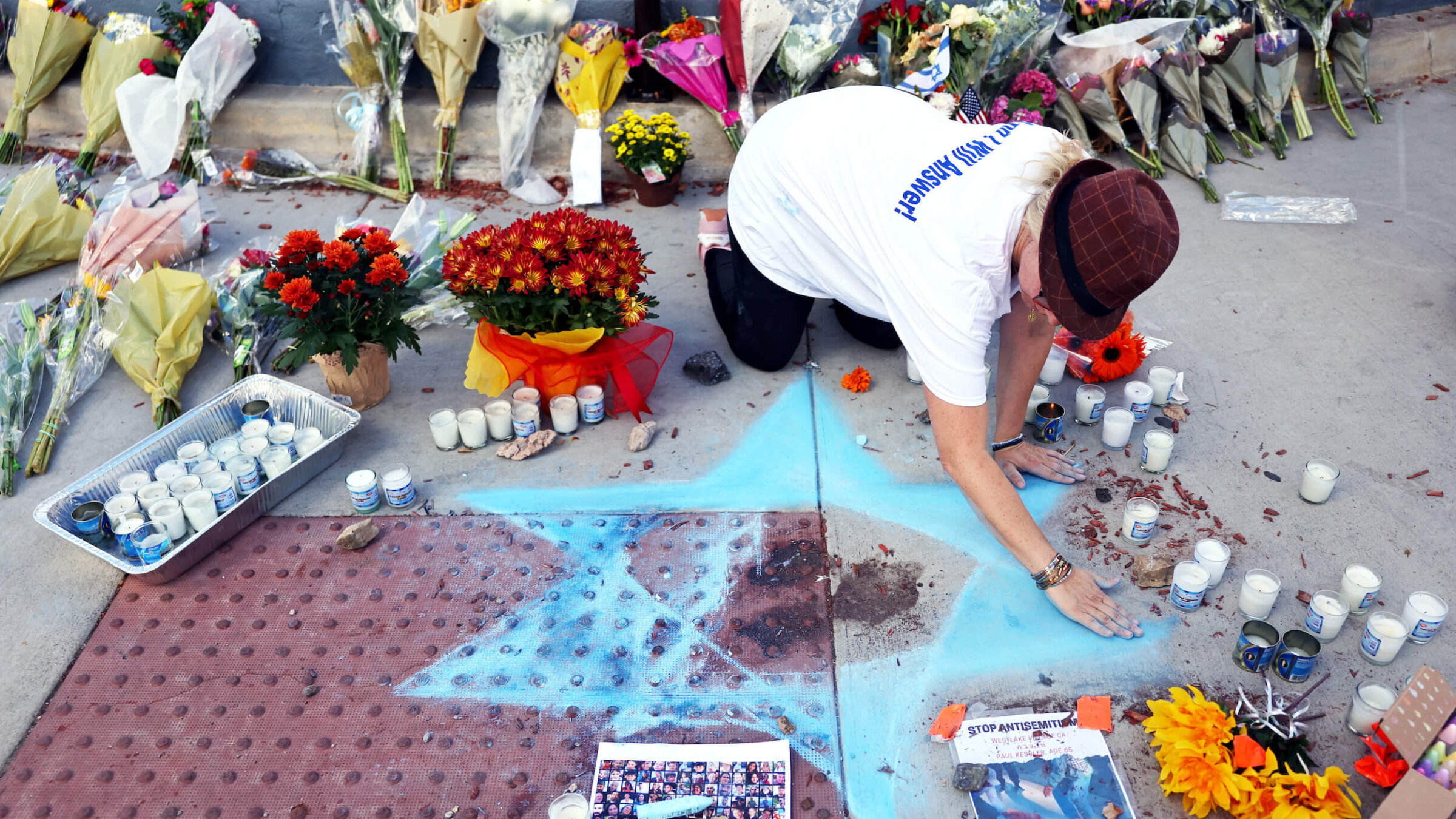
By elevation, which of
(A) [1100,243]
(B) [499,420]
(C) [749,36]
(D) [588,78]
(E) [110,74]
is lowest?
(B) [499,420]

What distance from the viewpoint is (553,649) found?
2.72 m

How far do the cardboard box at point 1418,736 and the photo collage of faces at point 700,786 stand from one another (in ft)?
4.34

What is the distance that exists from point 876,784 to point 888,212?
1.47 metres

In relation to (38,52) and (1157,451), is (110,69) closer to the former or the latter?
(38,52)

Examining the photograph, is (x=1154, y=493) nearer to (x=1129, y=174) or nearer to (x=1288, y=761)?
(x=1288, y=761)

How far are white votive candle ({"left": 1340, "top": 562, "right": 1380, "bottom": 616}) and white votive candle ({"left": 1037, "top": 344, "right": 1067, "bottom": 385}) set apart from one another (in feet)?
3.97

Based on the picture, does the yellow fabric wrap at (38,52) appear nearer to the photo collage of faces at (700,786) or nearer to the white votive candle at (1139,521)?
the photo collage of faces at (700,786)

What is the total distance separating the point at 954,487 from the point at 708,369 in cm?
106

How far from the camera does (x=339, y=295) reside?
130 inches

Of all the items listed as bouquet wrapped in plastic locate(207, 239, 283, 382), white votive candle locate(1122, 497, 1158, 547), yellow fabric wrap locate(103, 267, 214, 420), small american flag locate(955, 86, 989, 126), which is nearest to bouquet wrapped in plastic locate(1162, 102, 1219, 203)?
small american flag locate(955, 86, 989, 126)

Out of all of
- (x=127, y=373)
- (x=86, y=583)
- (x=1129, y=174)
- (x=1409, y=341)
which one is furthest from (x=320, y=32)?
(x=1409, y=341)

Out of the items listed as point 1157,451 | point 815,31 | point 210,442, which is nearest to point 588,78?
point 815,31

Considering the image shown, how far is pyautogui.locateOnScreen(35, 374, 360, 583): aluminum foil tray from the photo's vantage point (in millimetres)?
2904

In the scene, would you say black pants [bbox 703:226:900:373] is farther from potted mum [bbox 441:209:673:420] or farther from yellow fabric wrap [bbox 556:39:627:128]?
yellow fabric wrap [bbox 556:39:627:128]
